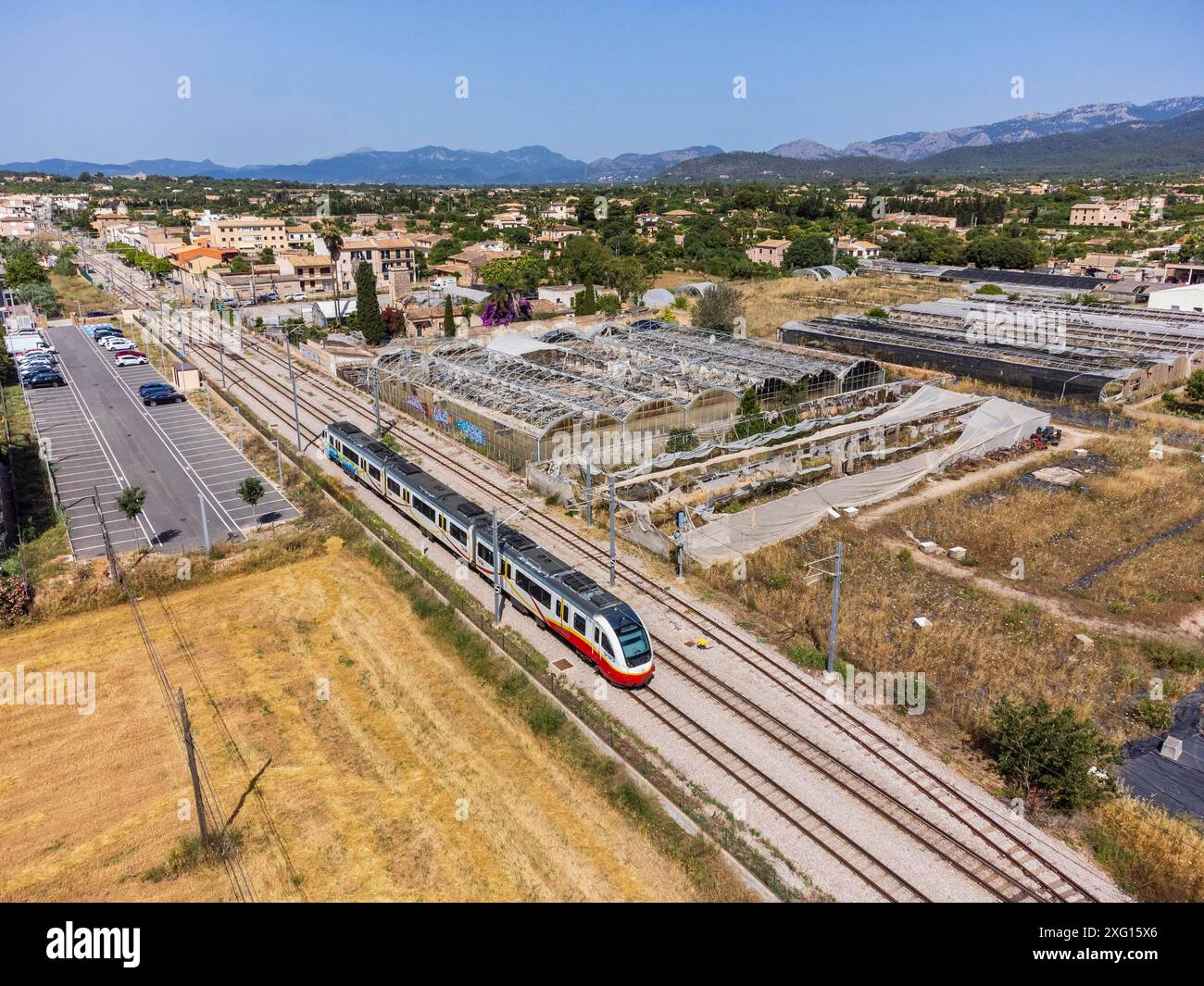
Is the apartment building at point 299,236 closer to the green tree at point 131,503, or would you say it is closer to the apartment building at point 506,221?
the apartment building at point 506,221

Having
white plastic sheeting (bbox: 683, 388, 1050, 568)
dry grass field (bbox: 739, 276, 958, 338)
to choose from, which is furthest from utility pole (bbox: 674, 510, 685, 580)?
dry grass field (bbox: 739, 276, 958, 338)

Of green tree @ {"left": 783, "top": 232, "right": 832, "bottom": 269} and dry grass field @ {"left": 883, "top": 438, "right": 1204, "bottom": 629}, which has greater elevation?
green tree @ {"left": 783, "top": 232, "right": 832, "bottom": 269}

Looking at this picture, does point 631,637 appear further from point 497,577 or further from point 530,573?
point 497,577

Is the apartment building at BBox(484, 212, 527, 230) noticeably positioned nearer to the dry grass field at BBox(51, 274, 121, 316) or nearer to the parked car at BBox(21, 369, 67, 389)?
the dry grass field at BBox(51, 274, 121, 316)

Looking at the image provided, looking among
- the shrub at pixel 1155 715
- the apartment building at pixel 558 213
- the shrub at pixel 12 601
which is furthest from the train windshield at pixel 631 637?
the apartment building at pixel 558 213

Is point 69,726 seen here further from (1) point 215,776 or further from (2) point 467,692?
(2) point 467,692
